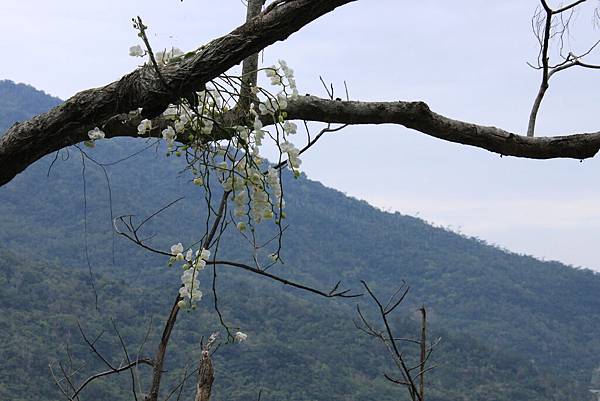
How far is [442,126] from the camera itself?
5.28 ft

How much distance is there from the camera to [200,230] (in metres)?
49.3

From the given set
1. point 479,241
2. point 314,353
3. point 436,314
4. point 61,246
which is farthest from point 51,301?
point 479,241

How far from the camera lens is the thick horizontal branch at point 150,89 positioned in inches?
50.4

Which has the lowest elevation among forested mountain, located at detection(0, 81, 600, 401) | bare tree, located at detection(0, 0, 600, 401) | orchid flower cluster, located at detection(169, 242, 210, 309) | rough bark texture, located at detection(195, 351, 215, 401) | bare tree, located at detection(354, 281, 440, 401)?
forested mountain, located at detection(0, 81, 600, 401)

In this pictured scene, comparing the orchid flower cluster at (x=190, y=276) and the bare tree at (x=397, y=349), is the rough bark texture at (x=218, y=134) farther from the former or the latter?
the bare tree at (x=397, y=349)

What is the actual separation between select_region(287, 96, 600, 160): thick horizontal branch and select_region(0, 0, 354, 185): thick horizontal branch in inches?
11.7

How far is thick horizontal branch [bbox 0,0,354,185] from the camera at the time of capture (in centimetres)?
128

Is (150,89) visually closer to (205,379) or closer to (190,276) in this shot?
(190,276)

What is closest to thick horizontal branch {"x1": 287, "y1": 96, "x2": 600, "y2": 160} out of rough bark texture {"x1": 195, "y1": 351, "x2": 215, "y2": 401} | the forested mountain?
rough bark texture {"x1": 195, "y1": 351, "x2": 215, "y2": 401}

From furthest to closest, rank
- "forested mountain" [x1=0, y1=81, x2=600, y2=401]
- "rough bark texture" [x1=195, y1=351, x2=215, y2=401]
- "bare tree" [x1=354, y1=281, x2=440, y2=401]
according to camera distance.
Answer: "forested mountain" [x1=0, y1=81, x2=600, y2=401] < "rough bark texture" [x1=195, y1=351, x2=215, y2=401] < "bare tree" [x1=354, y1=281, x2=440, y2=401]

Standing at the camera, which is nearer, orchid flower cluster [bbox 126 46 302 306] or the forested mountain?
orchid flower cluster [bbox 126 46 302 306]

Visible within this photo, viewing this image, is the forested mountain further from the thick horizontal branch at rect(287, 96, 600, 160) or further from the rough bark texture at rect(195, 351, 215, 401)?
the thick horizontal branch at rect(287, 96, 600, 160)

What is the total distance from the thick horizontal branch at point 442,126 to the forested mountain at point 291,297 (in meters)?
12.0

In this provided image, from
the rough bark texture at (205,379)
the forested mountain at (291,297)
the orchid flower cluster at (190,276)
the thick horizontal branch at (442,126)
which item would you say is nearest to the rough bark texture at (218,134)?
the thick horizontal branch at (442,126)
